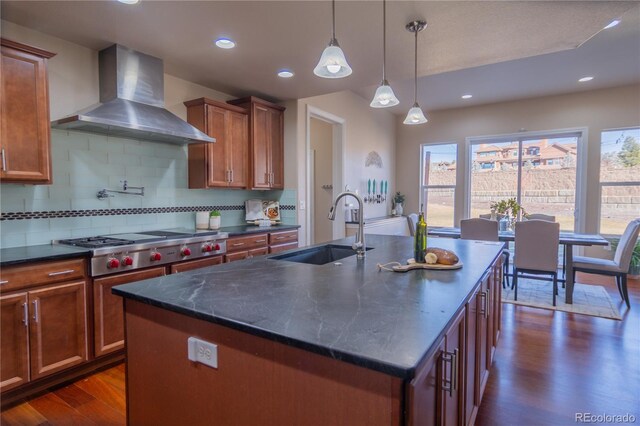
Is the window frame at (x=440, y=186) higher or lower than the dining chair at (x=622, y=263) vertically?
higher

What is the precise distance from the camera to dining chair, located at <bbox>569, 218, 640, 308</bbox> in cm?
361

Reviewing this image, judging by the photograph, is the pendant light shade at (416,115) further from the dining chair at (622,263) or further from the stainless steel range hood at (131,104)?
the dining chair at (622,263)

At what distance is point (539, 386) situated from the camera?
2.28 metres

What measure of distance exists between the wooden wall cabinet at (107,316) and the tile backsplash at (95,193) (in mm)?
675

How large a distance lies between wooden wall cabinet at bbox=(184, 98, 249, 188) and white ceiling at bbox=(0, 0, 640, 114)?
1.07 ft

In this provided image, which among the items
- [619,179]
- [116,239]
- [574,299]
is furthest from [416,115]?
[619,179]

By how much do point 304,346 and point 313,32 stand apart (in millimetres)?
2420

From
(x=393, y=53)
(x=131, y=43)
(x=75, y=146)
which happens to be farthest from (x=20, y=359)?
(x=393, y=53)

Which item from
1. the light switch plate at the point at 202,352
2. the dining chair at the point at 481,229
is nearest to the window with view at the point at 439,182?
the dining chair at the point at 481,229

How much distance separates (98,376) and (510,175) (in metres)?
6.64

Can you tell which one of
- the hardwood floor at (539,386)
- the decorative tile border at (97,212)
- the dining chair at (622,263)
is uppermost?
the decorative tile border at (97,212)

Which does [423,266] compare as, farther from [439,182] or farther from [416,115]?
[439,182]

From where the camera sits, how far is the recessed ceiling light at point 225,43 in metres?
2.68

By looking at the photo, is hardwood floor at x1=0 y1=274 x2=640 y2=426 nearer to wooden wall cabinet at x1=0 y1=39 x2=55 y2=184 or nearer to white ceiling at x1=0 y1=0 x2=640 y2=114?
wooden wall cabinet at x1=0 y1=39 x2=55 y2=184
